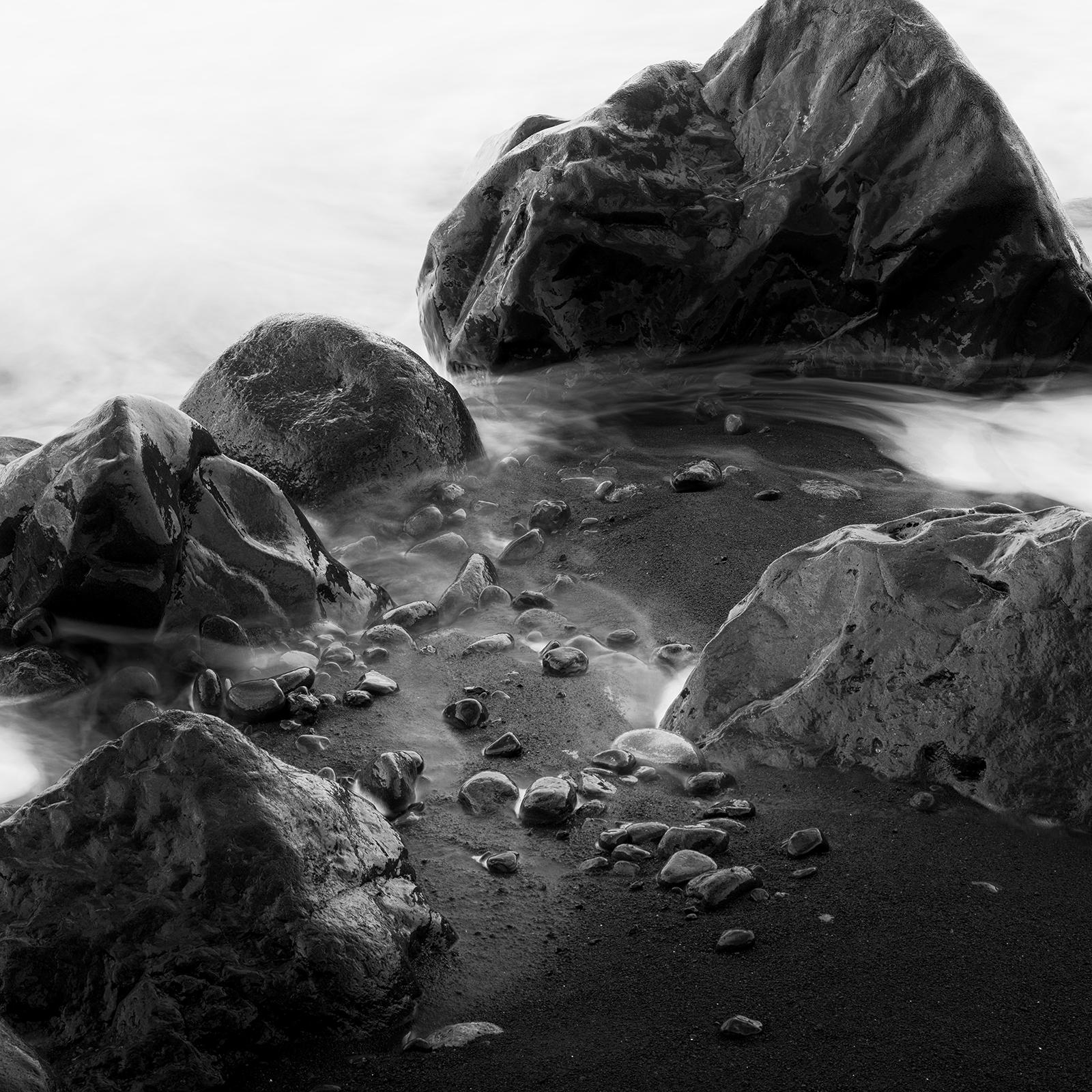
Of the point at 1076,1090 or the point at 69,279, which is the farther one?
the point at 69,279

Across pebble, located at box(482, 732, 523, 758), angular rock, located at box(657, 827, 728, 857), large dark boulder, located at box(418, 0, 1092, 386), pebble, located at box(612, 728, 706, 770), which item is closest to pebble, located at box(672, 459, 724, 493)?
large dark boulder, located at box(418, 0, 1092, 386)

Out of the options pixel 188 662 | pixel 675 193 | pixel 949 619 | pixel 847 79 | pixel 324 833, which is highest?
pixel 847 79

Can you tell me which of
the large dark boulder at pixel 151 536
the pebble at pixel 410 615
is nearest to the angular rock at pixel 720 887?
the pebble at pixel 410 615

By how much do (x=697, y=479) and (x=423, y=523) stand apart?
3.92 ft

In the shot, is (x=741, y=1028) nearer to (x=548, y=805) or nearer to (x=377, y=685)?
(x=548, y=805)

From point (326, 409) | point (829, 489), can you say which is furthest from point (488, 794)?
point (326, 409)

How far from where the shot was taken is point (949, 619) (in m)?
2.82

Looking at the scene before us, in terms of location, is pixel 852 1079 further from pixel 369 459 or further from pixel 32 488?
pixel 369 459

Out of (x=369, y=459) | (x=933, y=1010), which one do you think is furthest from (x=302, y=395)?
(x=933, y=1010)

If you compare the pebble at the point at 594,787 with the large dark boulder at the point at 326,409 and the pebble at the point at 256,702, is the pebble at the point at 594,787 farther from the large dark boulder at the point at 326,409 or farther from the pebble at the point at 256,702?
the large dark boulder at the point at 326,409

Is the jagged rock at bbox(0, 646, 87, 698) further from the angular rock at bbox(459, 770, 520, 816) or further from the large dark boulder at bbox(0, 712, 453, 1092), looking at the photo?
the angular rock at bbox(459, 770, 520, 816)

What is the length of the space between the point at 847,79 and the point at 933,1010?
518 centimetres

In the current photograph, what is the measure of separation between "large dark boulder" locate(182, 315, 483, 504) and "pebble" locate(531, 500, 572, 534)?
2.08 feet

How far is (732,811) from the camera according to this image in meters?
2.81
